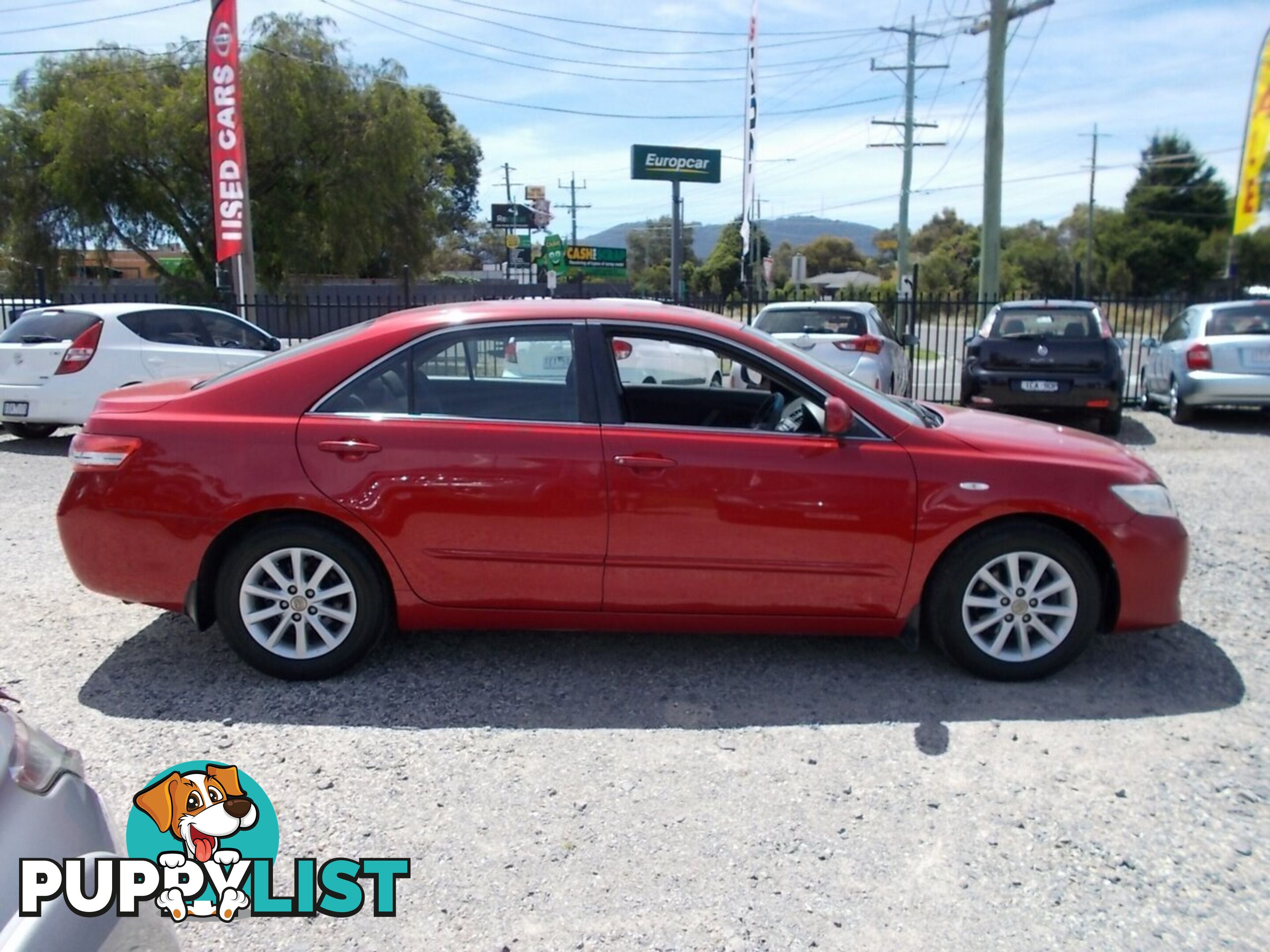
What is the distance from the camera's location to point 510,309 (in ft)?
14.3

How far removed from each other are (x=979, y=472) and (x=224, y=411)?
10.3ft

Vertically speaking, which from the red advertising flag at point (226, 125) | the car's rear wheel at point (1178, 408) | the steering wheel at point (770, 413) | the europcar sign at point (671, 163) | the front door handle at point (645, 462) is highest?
the europcar sign at point (671, 163)

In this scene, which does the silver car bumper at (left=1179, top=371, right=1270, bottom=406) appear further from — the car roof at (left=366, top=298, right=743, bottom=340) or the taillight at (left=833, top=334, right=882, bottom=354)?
the car roof at (left=366, top=298, right=743, bottom=340)

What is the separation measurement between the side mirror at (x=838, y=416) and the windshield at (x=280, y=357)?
2.09 metres

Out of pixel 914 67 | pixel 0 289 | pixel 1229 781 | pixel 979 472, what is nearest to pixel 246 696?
pixel 979 472

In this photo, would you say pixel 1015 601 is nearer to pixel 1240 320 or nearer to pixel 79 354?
pixel 79 354

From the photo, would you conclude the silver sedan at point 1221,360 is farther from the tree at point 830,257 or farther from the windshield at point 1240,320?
the tree at point 830,257

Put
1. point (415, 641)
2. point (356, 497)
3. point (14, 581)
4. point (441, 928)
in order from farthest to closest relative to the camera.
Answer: point (14, 581), point (415, 641), point (356, 497), point (441, 928)

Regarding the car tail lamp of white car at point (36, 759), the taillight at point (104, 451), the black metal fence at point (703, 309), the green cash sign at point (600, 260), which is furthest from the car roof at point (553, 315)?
the green cash sign at point (600, 260)

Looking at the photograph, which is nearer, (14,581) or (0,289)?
(14,581)

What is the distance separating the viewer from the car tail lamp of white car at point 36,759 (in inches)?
70.3

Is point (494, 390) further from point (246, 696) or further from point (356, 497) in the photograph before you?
point (246, 696)

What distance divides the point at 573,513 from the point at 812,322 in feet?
24.6

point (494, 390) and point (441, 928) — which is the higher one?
point (494, 390)
